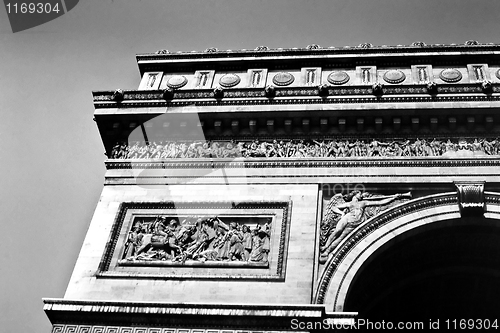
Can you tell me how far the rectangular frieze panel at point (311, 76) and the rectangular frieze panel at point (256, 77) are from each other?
3.55 feet

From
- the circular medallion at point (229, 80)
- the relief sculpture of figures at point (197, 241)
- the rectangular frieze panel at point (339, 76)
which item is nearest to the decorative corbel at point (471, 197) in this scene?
the relief sculpture of figures at point (197, 241)

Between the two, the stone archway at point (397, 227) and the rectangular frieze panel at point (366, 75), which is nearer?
the stone archway at point (397, 227)

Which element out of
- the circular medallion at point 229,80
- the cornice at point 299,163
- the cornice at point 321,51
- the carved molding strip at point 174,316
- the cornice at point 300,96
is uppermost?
the cornice at point 321,51

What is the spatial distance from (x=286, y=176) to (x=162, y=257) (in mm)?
3695

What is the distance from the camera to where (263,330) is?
15352 mm

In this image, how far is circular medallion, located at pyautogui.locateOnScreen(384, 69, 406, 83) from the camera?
68.6 ft

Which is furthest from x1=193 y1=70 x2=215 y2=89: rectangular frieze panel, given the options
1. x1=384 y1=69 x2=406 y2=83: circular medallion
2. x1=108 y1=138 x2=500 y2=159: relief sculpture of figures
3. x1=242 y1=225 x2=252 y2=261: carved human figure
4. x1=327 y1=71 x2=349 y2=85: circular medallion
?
x1=242 y1=225 x2=252 y2=261: carved human figure

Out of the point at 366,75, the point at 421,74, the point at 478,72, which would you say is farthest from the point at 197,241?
the point at 478,72

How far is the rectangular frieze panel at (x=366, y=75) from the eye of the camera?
21.0 m

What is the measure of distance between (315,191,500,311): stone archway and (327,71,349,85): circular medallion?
4.83 metres

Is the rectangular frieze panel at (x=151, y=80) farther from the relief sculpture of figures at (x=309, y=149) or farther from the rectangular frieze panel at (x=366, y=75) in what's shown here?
the rectangular frieze panel at (x=366, y=75)

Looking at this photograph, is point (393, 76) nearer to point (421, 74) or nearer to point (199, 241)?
point (421, 74)

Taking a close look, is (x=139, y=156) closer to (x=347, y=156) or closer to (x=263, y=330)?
(x=347, y=156)

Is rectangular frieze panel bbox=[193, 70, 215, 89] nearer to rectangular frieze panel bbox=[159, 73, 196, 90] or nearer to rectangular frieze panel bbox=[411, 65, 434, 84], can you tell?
rectangular frieze panel bbox=[159, 73, 196, 90]
